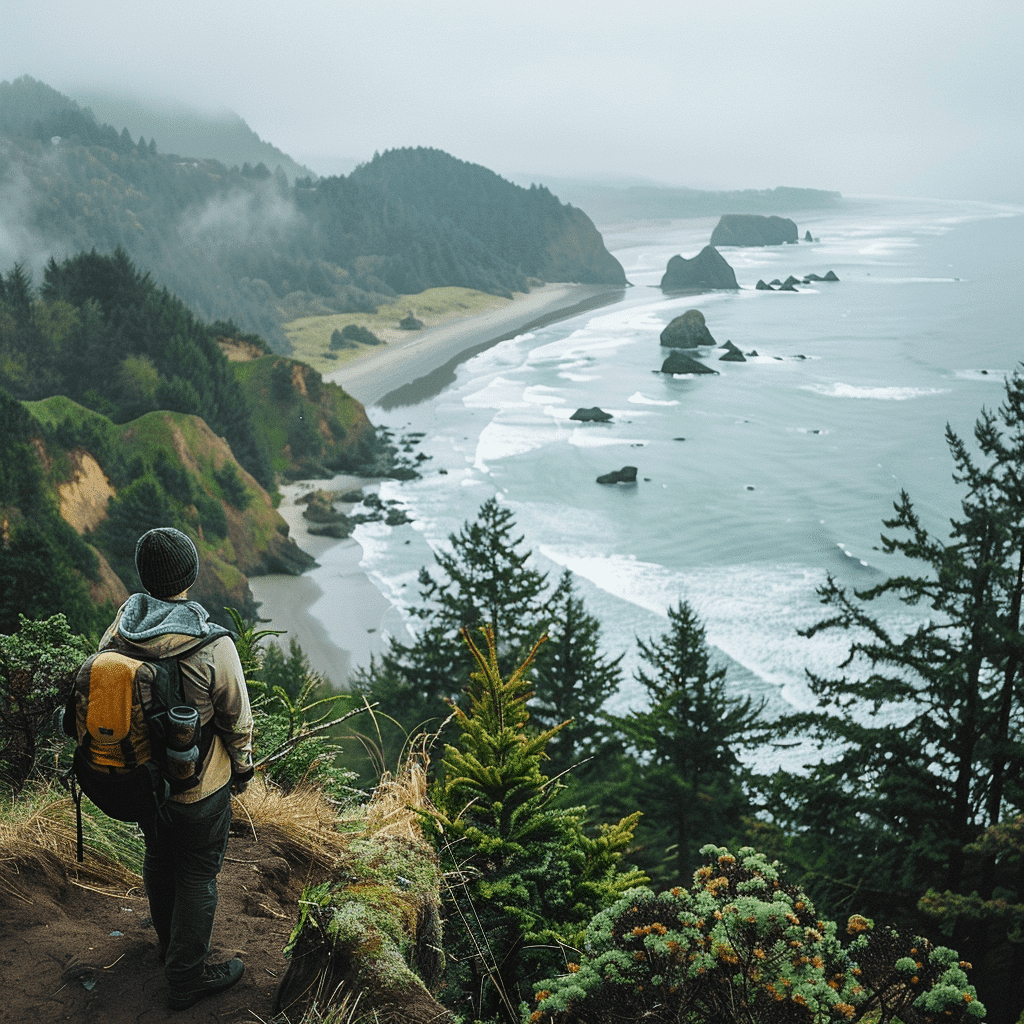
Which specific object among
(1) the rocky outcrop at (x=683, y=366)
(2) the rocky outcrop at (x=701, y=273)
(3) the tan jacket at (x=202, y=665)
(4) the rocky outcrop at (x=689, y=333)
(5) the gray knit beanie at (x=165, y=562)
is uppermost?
(2) the rocky outcrop at (x=701, y=273)

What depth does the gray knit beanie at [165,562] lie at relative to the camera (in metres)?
3.46

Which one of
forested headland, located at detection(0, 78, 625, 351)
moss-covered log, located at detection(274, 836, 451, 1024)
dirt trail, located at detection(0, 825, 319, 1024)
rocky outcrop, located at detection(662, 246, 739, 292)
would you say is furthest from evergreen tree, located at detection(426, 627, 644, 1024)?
rocky outcrop, located at detection(662, 246, 739, 292)

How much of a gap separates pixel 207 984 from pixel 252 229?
160 meters

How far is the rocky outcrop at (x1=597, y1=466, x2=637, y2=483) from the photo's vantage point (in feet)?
163

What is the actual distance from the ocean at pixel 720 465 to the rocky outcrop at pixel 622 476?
74cm

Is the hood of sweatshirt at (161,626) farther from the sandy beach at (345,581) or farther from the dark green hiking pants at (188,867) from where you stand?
the sandy beach at (345,581)

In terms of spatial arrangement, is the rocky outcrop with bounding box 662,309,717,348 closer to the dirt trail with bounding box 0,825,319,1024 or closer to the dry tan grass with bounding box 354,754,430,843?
the dry tan grass with bounding box 354,754,430,843

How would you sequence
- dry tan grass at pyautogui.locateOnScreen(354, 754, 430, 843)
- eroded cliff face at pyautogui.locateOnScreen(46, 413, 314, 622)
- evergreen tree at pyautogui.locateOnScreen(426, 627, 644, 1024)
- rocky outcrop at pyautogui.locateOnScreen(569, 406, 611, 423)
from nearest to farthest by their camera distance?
evergreen tree at pyautogui.locateOnScreen(426, 627, 644, 1024) → dry tan grass at pyautogui.locateOnScreen(354, 754, 430, 843) → eroded cliff face at pyautogui.locateOnScreen(46, 413, 314, 622) → rocky outcrop at pyautogui.locateOnScreen(569, 406, 611, 423)

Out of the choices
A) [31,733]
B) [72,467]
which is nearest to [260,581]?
[72,467]

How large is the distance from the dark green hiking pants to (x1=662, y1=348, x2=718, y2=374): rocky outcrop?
268ft

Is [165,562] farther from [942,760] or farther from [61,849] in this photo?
[942,760]

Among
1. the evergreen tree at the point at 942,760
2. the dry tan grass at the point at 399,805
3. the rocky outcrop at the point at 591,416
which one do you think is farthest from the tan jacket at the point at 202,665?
the rocky outcrop at the point at 591,416

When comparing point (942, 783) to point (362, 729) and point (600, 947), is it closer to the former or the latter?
point (600, 947)

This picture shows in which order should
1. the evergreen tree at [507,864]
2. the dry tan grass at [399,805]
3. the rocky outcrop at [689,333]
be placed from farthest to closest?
the rocky outcrop at [689,333], the dry tan grass at [399,805], the evergreen tree at [507,864]
